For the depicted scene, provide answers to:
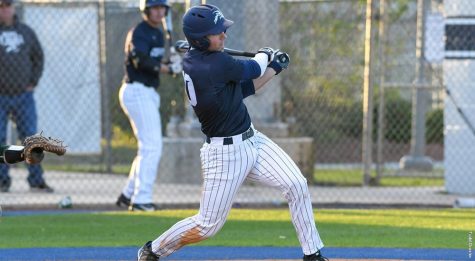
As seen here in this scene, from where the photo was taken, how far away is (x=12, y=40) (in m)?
13.2

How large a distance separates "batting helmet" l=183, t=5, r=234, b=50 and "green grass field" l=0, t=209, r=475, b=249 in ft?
7.56

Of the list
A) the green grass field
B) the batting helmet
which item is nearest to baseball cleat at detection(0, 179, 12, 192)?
the green grass field

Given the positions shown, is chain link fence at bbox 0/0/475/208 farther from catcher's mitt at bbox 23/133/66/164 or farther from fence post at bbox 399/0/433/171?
catcher's mitt at bbox 23/133/66/164

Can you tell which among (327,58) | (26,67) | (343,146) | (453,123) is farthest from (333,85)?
(26,67)

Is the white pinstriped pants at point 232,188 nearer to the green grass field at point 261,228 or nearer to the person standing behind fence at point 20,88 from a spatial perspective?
the green grass field at point 261,228

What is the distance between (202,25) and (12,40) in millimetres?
6311

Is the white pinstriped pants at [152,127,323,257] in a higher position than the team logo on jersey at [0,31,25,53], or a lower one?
lower

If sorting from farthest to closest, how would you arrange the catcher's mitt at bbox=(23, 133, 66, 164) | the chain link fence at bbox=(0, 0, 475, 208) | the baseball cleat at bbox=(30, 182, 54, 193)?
the baseball cleat at bbox=(30, 182, 54, 193), the chain link fence at bbox=(0, 0, 475, 208), the catcher's mitt at bbox=(23, 133, 66, 164)

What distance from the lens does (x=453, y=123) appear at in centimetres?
1302

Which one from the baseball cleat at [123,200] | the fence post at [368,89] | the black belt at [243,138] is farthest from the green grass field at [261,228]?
the fence post at [368,89]

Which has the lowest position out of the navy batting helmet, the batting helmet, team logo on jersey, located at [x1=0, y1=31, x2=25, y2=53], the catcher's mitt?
the catcher's mitt

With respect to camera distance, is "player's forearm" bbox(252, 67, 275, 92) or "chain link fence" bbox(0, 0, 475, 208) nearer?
"player's forearm" bbox(252, 67, 275, 92)

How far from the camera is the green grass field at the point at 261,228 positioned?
30.2ft

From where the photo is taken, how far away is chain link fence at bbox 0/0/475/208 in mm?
12883
